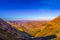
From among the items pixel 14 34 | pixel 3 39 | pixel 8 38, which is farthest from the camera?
pixel 14 34

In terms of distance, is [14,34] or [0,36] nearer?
[0,36]

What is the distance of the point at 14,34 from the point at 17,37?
50 cm

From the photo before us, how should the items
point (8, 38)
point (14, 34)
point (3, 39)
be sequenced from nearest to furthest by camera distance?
point (3, 39)
point (8, 38)
point (14, 34)

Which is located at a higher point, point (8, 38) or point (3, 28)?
point (3, 28)

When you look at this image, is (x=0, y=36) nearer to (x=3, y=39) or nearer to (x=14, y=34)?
(x=3, y=39)

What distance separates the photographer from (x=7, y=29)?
18.8 metres

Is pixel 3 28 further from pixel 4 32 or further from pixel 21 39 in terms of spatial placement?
pixel 21 39

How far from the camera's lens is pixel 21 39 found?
67.6ft

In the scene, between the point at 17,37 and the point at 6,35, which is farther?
the point at 17,37

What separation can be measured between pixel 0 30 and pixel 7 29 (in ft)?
2.44

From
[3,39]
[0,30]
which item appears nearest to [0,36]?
[3,39]

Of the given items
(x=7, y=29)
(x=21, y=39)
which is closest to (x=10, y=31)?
(x=7, y=29)

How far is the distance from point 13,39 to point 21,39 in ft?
5.95

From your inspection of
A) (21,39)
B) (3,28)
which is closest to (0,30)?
(3,28)
